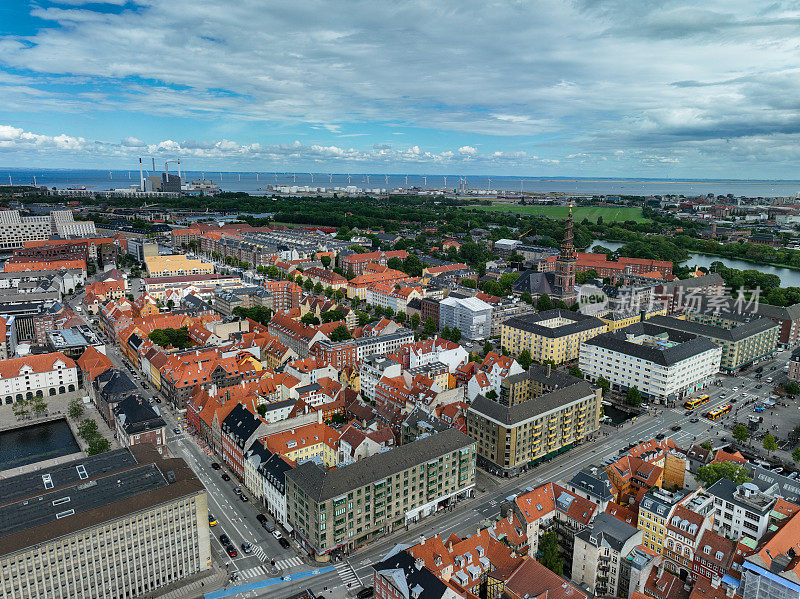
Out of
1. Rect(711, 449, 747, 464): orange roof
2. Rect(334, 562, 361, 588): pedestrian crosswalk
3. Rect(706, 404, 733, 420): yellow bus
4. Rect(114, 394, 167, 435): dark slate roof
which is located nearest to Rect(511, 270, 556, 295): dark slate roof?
Rect(706, 404, 733, 420): yellow bus

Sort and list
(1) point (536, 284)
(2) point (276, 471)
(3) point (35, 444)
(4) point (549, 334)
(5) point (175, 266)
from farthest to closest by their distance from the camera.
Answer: (5) point (175, 266) < (1) point (536, 284) < (4) point (549, 334) < (3) point (35, 444) < (2) point (276, 471)

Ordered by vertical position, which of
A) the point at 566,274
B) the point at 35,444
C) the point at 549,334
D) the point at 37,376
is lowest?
the point at 35,444

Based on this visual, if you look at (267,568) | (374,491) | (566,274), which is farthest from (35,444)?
(566,274)

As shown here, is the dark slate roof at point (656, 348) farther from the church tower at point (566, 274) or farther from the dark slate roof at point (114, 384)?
the dark slate roof at point (114, 384)

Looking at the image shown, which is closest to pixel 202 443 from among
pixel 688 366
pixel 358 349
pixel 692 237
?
pixel 358 349

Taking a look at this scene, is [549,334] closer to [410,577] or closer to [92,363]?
[410,577]

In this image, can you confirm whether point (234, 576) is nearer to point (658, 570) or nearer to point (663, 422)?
point (658, 570)

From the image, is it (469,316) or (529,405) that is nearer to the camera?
(529,405)
